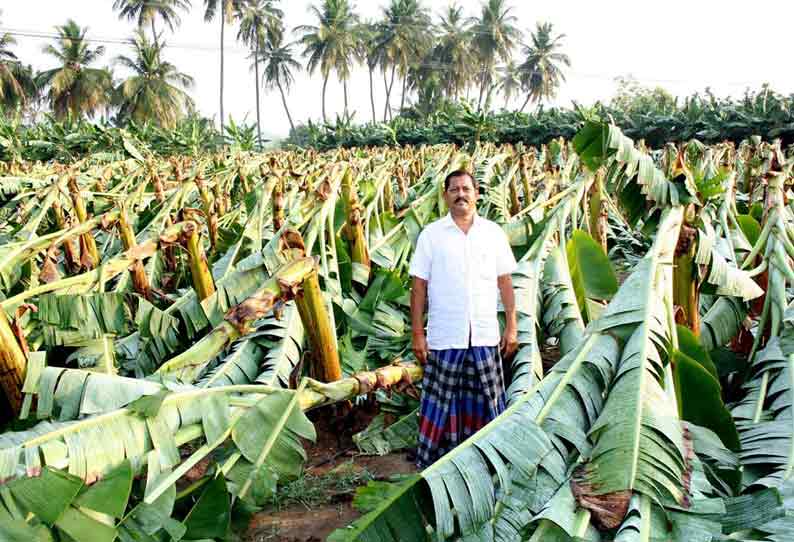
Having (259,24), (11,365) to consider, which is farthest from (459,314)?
(259,24)

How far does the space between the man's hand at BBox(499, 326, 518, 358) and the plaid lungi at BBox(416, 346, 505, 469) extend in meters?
0.13

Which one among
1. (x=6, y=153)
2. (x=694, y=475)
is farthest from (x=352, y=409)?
(x=6, y=153)

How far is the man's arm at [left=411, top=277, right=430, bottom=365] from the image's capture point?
3328 millimetres

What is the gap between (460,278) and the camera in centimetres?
319

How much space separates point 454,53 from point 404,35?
5.05m

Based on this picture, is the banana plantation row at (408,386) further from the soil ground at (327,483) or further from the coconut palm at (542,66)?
the coconut palm at (542,66)

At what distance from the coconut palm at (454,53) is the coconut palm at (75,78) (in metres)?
28.4

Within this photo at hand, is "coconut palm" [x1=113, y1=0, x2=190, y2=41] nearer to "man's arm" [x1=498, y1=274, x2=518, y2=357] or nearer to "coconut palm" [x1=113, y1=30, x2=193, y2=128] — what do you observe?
"coconut palm" [x1=113, y1=30, x2=193, y2=128]

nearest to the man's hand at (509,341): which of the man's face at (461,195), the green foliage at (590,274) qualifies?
the man's face at (461,195)

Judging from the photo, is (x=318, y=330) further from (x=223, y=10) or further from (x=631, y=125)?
(x=223, y=10)

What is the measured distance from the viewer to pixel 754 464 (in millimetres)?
2430

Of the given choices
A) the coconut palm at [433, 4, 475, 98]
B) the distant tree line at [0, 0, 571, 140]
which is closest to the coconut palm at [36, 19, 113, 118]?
the distant tree line at [0, 0, 571, 140]

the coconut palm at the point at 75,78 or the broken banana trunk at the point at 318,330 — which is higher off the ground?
the coconut palm at the point at 75,78

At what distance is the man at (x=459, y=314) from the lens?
10.5 feet
